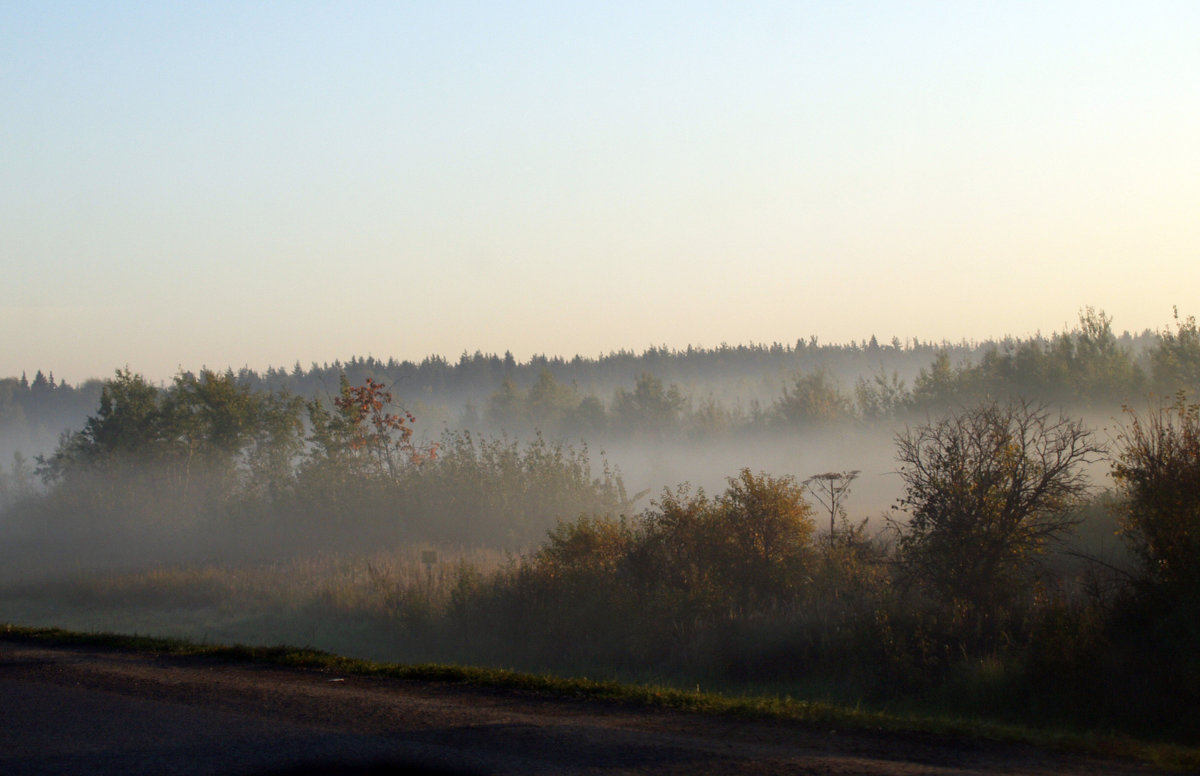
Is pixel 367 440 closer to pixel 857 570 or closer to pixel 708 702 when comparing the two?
pixel 857 570

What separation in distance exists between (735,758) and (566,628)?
1634 cm

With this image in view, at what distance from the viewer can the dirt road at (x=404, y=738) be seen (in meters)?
8.48

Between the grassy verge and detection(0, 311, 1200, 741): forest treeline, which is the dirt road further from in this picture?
detection(0, 311, 1200, 741): forest treeline

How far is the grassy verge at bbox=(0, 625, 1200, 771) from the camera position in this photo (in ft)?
30.6

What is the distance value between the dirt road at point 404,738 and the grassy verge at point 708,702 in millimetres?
362

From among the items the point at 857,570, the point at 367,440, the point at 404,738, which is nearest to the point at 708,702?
the point at 404,738

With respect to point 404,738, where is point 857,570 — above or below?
below

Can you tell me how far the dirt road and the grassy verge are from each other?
0.36 meters

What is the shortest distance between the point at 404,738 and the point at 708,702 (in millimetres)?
3547

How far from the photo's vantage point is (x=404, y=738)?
9.45 metres

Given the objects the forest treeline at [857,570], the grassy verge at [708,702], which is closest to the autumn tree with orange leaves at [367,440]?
the forest treeline at [857,570]

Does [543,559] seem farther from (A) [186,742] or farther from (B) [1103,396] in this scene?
(B) [1103,396]

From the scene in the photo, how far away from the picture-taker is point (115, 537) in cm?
6122

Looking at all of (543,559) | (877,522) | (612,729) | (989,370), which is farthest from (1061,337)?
(612,729)
